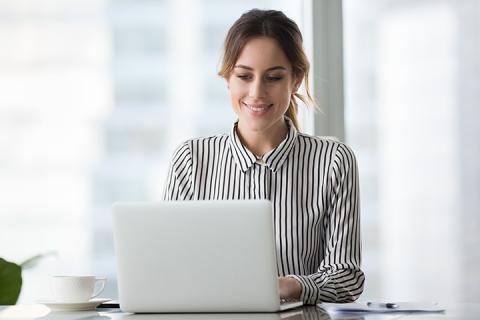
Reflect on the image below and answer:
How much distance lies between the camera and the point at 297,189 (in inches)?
100

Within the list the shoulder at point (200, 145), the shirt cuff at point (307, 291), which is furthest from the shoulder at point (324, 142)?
the shirt cuff at point (307, 291)

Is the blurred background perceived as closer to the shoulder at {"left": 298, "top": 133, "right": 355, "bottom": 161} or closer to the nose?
the shoulder at {"left": 298, "top": 133, "right": 355, "bottom": 161}

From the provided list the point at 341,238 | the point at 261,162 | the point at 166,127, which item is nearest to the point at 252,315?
the point at 341,238

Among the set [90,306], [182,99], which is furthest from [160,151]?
[90,306]

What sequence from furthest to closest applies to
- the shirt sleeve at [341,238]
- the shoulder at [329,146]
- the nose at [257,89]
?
the shoulder at [329,146] < the nose at [257,89] < the shirt sleeve at [341,238]

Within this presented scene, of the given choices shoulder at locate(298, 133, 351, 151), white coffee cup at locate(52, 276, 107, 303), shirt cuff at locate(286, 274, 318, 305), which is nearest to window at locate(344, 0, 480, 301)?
shoulder at locate(298, 133, 351, 151)

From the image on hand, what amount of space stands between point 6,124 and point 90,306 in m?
1.72

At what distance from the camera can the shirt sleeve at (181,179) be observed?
265 cm

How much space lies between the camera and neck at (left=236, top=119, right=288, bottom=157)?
2.59 meters

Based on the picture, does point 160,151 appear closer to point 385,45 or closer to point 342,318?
point 385,45

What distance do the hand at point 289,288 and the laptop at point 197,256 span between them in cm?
26

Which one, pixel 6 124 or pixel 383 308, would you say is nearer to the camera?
pixel 383 308

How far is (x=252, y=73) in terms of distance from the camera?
8.22ft

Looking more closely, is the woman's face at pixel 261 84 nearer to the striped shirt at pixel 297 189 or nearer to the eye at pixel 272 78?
the eye at pixel 272 78
